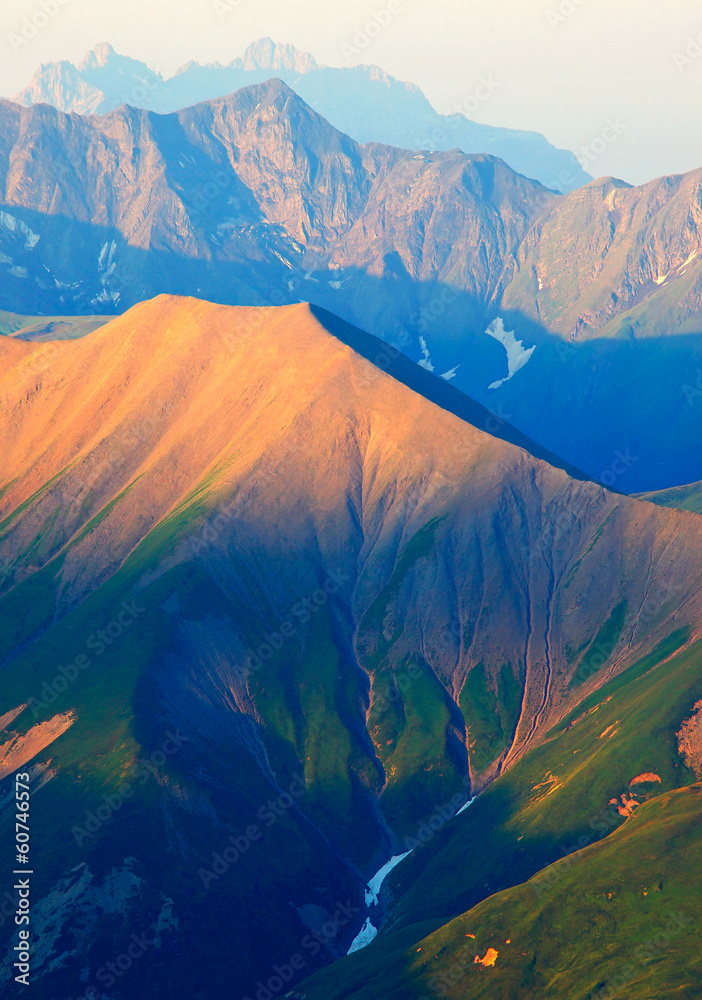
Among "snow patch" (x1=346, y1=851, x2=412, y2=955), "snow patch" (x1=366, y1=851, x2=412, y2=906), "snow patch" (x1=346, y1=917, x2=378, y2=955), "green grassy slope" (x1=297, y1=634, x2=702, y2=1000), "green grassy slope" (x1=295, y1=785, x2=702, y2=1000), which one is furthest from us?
"snow patch" (x1=366, y1=851, x2=412, y2=906)

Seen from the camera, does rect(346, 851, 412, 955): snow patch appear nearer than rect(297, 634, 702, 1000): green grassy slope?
No

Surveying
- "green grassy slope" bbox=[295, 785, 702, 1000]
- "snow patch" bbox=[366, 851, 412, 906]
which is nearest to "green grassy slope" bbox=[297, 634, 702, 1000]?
"green grassy slope" bbox=[295, 785, 702, 1000]

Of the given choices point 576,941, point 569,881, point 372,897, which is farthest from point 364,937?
point 576,941

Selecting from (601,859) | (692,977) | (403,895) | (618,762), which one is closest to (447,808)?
(403,895)

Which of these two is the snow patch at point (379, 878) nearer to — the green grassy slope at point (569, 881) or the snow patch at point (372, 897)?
the snow patch at point (372, 897)

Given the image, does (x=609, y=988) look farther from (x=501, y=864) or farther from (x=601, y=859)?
(x=501, y=864)

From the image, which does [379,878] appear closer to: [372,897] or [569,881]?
[372,897]

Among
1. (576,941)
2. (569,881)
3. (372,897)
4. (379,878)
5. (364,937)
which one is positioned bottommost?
(576,941)

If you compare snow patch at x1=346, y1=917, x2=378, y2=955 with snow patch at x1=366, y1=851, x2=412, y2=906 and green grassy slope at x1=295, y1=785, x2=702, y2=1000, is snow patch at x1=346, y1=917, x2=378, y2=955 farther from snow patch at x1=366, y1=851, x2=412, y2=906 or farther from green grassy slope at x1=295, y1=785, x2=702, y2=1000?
green grassy slope at x1=295, y1=785, x2=702, y2=1000

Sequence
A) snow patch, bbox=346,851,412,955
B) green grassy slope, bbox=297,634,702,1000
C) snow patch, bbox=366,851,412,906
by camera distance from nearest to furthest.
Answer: green grassy slope, bbox=297,634,702,1000, snow patch, bbox=346,851,412,955, snow patch, bbox=366,851,412,906

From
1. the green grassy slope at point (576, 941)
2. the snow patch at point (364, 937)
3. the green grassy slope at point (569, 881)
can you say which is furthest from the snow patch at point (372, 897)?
the green grassy slope at point (576, 941)

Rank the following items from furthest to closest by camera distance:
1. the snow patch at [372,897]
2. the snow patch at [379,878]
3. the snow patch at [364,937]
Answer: the snow patch at [379,878] → the snow patch at [372,897] → the snow patch at [364,937]
